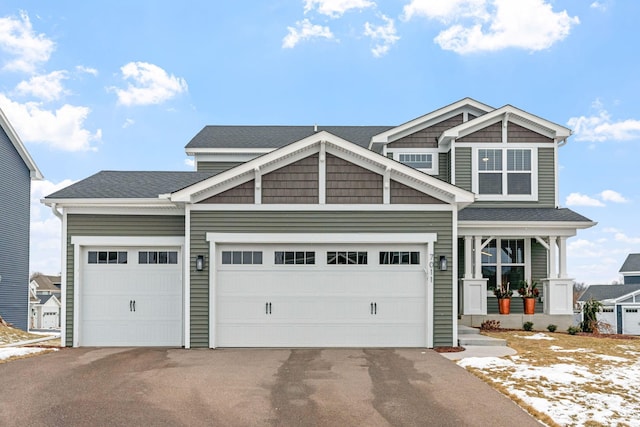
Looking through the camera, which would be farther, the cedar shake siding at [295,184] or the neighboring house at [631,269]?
the neighboring house at [631,269]

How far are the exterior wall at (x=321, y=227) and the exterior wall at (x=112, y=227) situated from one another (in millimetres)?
1104

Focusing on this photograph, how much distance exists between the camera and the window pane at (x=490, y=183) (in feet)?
55.1

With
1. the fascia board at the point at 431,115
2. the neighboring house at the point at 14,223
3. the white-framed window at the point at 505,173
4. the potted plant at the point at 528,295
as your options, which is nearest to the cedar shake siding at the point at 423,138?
the fascia board at the point at 431,115

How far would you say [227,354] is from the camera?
1114cm

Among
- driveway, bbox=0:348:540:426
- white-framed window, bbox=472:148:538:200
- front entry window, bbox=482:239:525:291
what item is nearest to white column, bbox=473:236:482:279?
front entry window, bbox=482:239:525:291

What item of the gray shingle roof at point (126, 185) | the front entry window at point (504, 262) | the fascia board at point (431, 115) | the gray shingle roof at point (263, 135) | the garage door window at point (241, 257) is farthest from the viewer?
the gray shingle roof at point (263, 135)

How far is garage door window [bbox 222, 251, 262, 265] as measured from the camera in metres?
12.2

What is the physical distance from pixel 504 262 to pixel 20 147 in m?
18.6

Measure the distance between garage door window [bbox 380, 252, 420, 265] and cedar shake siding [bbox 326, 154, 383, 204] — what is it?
1182 millimetres

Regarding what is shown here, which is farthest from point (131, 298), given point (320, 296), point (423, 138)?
point (423, 138)

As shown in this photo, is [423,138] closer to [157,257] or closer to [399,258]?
[399,258]

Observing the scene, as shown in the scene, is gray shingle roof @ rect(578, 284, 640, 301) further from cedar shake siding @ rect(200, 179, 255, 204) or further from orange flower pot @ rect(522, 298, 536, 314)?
cedar shake siding @ rect(200, 179, 255, 204)

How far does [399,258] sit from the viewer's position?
40.1ft

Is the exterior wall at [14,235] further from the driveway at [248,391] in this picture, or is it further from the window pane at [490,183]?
the window pane at [490,183]
